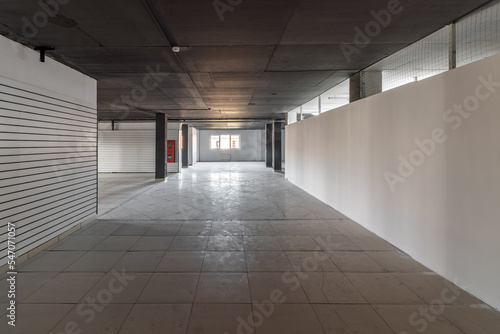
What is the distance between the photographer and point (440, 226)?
323cm

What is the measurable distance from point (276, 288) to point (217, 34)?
11.2 ft

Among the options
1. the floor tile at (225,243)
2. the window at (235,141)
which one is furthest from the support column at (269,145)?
the floor tile at (225,243)

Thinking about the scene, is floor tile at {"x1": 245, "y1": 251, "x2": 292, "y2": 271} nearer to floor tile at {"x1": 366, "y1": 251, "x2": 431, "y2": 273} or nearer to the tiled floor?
the tiled floor

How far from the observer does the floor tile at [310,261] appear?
3439 mm

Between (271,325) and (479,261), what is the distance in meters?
2.22

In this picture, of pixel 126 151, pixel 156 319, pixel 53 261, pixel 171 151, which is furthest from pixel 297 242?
pixel 126 151

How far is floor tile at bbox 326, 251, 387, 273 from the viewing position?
3416 millimetres

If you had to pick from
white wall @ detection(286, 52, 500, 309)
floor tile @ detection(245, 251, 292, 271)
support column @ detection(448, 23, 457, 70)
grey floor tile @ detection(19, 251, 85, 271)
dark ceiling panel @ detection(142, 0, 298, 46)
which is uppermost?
dark ceiling panel @ detection(142, 0, 298, 46)

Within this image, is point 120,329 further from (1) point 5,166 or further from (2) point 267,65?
(2) point 267,65

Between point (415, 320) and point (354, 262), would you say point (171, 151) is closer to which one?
point (354, 262)

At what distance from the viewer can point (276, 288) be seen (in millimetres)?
2941

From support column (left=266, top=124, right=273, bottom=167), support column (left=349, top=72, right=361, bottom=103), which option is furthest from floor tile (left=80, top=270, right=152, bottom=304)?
support column (left=266, top=124, right=273, bottom=167)

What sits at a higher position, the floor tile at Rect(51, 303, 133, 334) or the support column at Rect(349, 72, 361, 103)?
the support column at Rect(349, 72, 361, 103)

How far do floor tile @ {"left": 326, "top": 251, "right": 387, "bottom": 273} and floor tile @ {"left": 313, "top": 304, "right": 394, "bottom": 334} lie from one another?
835 millimetres
